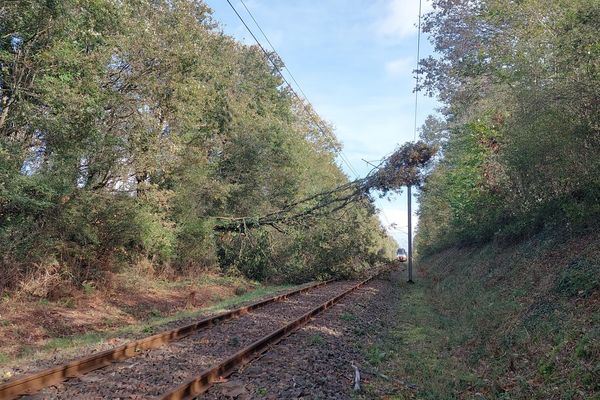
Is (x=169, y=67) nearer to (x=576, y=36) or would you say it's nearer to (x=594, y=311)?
(x=576, y=36)

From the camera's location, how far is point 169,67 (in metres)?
17.9

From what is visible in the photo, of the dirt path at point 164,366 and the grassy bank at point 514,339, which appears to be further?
the grassy bank at point 514,339

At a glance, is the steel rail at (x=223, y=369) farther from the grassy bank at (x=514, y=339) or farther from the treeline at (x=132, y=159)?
the treeline at (x=132, y=159)

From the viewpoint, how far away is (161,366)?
7621 mm

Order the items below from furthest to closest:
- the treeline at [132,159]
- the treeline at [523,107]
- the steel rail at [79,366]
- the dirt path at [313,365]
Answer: the treeline at [132,159]
the treeline at [523,107]
the dirt path at [313,365]
the steel rail at [79,366]

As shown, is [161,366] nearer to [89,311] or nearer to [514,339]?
[514,339]

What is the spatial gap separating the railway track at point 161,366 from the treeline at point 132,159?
6158 millimetres

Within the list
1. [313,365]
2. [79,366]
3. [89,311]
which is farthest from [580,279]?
[89,311]

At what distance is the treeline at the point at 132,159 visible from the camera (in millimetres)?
13250

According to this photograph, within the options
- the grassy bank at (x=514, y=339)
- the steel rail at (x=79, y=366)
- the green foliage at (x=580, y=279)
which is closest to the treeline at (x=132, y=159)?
the steel rail at (x=79, y=366)

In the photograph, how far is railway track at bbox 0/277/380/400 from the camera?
619 centimetres

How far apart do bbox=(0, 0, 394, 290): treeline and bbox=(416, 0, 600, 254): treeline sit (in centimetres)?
841

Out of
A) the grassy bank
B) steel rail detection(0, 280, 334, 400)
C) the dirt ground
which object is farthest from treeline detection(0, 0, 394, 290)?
the grassy bank

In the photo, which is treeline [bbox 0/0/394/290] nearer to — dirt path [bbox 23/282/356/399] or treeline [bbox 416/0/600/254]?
dirt path [bbox 23/282/356/399]
